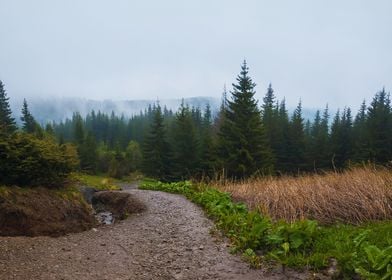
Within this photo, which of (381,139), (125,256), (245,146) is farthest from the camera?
(381,139)

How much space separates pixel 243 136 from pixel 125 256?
25998 millimetres

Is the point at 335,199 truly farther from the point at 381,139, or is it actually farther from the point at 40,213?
the point at 381,139

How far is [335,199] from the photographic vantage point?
8.31m

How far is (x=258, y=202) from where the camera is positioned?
9180mm

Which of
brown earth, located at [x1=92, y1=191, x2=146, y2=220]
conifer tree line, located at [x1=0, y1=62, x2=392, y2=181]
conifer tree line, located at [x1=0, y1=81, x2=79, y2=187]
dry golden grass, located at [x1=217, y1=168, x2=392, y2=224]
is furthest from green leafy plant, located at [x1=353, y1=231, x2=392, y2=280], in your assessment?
conifer tree line, located at [x1=0, y1=62, x2=392, y2=181]

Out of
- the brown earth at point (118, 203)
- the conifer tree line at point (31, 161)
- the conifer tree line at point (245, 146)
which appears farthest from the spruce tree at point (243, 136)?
the conifer tree line at point (31, 161)

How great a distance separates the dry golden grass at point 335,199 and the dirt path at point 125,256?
2.15 m

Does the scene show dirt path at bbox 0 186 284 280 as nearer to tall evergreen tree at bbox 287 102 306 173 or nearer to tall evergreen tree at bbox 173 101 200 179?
tall evergreen tree at bbox 173 101 200 179

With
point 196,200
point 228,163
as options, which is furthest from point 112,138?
point 196,200

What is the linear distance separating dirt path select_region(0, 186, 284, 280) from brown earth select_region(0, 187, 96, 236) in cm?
70

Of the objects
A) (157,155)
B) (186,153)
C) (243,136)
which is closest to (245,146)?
(243,136)

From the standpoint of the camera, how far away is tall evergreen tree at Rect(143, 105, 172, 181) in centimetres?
4178

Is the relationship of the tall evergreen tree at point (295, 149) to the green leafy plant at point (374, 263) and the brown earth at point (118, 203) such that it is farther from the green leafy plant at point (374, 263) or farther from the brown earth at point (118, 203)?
the green leafy plant at point (374, 263)

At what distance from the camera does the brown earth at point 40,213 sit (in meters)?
6.88
